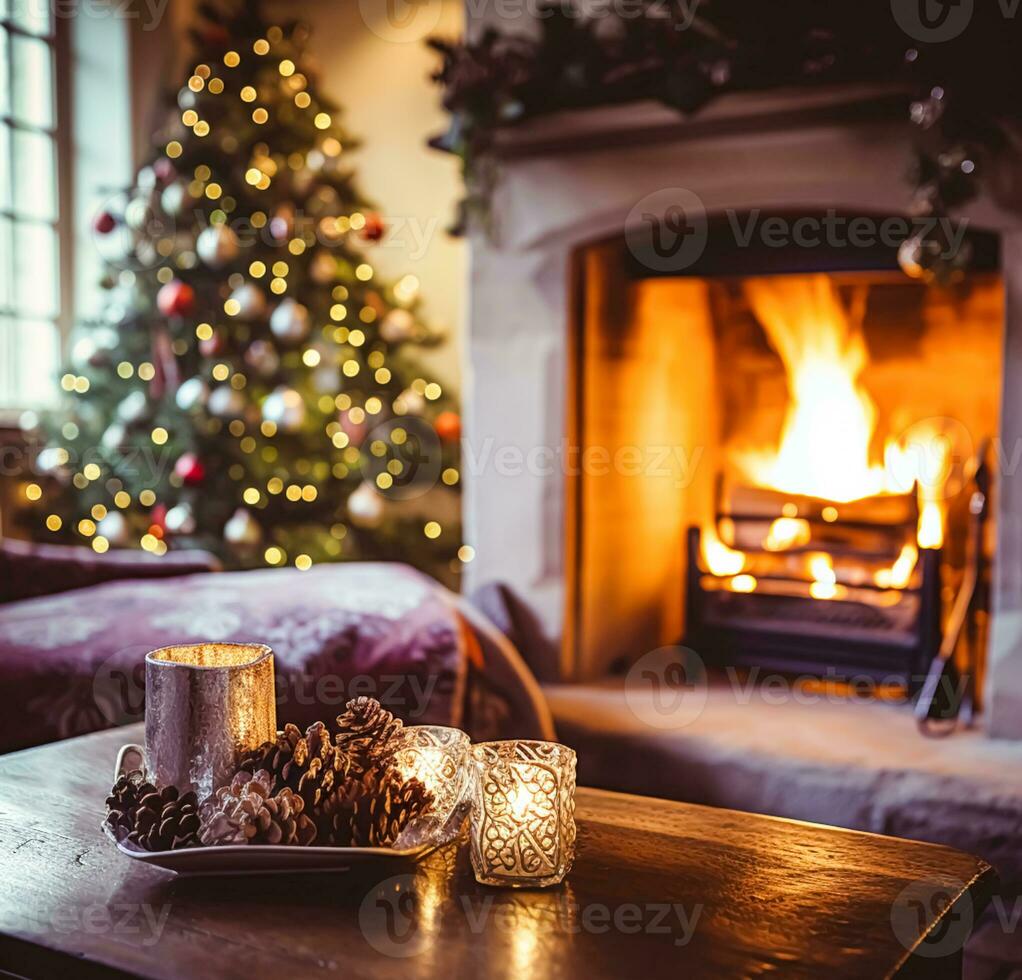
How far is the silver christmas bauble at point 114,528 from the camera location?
3602 millimetres

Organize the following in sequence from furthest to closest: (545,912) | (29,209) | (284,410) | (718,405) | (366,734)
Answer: (29,209) → (284,410) → (718,405) → (366,734) → (545,912)

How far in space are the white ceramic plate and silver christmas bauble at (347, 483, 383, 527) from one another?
2.56m

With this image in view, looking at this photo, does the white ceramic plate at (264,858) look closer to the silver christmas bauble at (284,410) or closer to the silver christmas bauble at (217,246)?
the silver christmas bauble at (284,410)

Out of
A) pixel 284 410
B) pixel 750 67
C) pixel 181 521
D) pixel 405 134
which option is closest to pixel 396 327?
pixel 284 410

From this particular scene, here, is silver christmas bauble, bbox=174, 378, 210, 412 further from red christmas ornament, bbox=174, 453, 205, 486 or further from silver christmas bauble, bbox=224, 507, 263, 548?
silver christmas bauble, bbox=224, 507, 263, 548

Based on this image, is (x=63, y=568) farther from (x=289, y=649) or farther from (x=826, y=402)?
(x=826, y=402)

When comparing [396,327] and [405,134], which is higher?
[405,134]

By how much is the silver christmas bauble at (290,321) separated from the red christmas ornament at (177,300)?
25 centimetres

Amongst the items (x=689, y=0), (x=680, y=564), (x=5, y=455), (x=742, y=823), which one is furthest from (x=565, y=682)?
(x=5, y=455)

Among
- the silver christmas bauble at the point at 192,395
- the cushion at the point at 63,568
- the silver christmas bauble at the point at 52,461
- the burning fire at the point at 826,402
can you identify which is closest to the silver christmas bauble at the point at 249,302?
the silver christmas bauble at the point at 192,395

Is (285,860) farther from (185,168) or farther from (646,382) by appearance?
(185,168)

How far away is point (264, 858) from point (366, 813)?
0.09 metres

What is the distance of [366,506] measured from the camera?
3488 mm

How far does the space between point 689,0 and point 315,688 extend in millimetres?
1465
